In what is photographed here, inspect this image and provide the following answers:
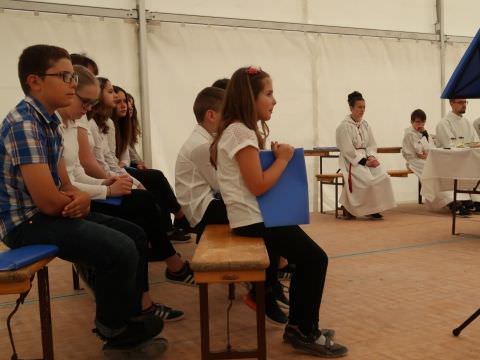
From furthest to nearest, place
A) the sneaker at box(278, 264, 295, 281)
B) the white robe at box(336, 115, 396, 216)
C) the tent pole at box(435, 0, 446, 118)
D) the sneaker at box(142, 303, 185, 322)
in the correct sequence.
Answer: the tent pole at box(435, 0, 446, 118)
the white robe at box(336, 115, 396, 216)
the sneaker at box(278, 264, 295, 281)
the sneaker at box(142, 303, 185, 322)

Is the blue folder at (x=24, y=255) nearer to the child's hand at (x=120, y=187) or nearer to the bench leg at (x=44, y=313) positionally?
the bench leg at (x=44, y=313)

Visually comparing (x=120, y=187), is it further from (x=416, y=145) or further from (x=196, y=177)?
(x=416, y=145)

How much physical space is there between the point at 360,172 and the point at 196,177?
359cm

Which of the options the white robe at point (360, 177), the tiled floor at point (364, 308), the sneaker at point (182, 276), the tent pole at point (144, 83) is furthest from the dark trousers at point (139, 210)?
the white robe at point (360, 177)

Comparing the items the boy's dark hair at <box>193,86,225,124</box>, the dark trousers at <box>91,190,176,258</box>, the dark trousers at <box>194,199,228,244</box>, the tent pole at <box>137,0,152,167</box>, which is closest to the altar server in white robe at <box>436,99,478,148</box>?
the tent pole at <box>137,0,152,167</box>

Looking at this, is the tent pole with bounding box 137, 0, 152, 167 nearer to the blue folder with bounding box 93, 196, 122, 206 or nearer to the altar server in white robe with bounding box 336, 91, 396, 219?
the altar server in white robe with bounding box 336, 91, 396, 219

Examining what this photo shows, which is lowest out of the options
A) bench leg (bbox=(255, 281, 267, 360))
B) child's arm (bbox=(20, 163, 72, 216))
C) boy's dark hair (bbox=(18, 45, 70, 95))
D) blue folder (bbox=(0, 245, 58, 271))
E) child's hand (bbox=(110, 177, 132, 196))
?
bench leg (bbox=(255, 281, 267, 360))

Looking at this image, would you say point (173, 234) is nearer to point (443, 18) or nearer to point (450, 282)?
point (450, 282)

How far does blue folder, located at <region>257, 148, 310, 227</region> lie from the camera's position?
Answer: 2139 mm

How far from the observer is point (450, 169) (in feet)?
15.5

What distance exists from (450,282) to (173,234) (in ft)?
7.05

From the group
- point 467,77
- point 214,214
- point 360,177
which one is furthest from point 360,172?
point 467,77

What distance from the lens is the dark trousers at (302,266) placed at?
2133 millimetres

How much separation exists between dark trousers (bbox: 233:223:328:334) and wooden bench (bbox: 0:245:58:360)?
0.79 meters
